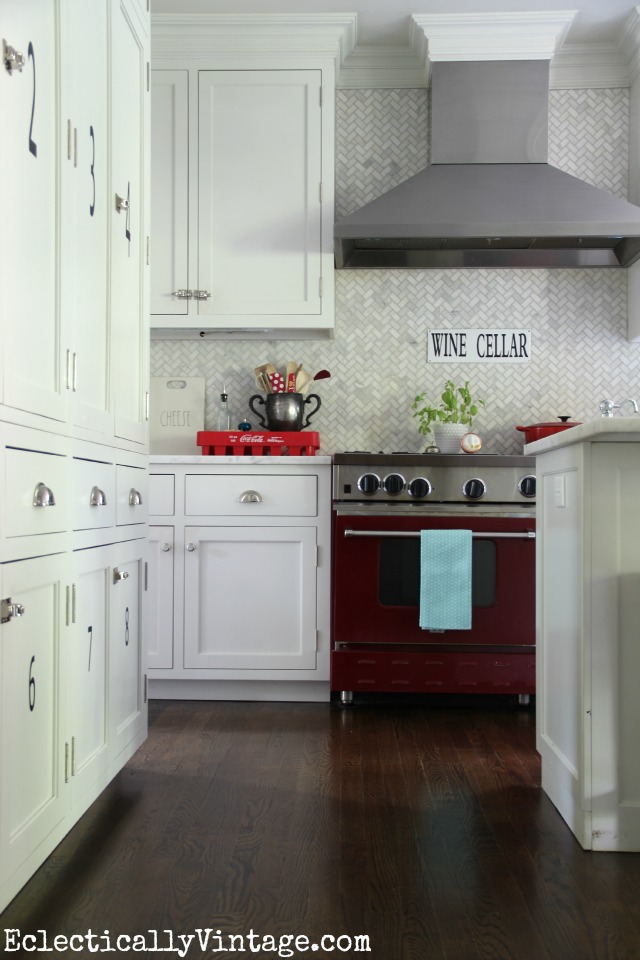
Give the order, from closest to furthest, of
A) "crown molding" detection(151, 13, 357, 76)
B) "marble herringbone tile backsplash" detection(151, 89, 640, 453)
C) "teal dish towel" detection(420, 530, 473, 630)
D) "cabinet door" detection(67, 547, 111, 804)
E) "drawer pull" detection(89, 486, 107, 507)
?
"cabinet door" detection(67, 547, 111, 804), "drawer pull" detection(89, 486, 107, 507), "teal dish towel" detection(420, 530, 473, 630), "crown molding" detection(151, 13, 357, 76), "marble herringbone tile backsplash" detection(151, 89, 640, 453)

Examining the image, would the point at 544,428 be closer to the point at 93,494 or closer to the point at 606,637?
the point at 606,637

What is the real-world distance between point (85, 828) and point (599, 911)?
110 centimetres

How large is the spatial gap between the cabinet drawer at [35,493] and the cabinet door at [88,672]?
0.57 ft

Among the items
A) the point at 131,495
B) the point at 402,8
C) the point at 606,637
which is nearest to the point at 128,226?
the point at 131,495

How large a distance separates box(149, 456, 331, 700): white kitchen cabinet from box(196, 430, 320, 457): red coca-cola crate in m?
0.11

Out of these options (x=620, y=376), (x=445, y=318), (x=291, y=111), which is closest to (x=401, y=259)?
(x=445, y=318)

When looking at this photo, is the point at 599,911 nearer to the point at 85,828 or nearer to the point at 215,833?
the point at 215,833

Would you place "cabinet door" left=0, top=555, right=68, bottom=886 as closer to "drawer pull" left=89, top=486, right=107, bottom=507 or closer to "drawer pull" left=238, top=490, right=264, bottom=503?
"drawer pull" left=89, top=486, right=107, bottom=507

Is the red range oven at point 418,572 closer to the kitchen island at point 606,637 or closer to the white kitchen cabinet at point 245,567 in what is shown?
the white kitchen cabinet at point 245,567

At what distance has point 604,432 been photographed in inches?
68.7

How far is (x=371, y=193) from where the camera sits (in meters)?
3.72

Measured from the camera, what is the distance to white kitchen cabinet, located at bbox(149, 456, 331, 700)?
3.14m

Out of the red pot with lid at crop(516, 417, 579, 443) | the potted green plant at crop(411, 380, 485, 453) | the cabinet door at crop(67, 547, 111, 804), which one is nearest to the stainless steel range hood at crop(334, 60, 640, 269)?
the potted green plant at crop(411, 380, 485, 453)

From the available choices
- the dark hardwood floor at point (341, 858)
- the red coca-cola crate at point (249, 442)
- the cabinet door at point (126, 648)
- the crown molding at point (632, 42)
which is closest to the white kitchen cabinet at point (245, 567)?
the red coca-cola crate at point (249, 442)
